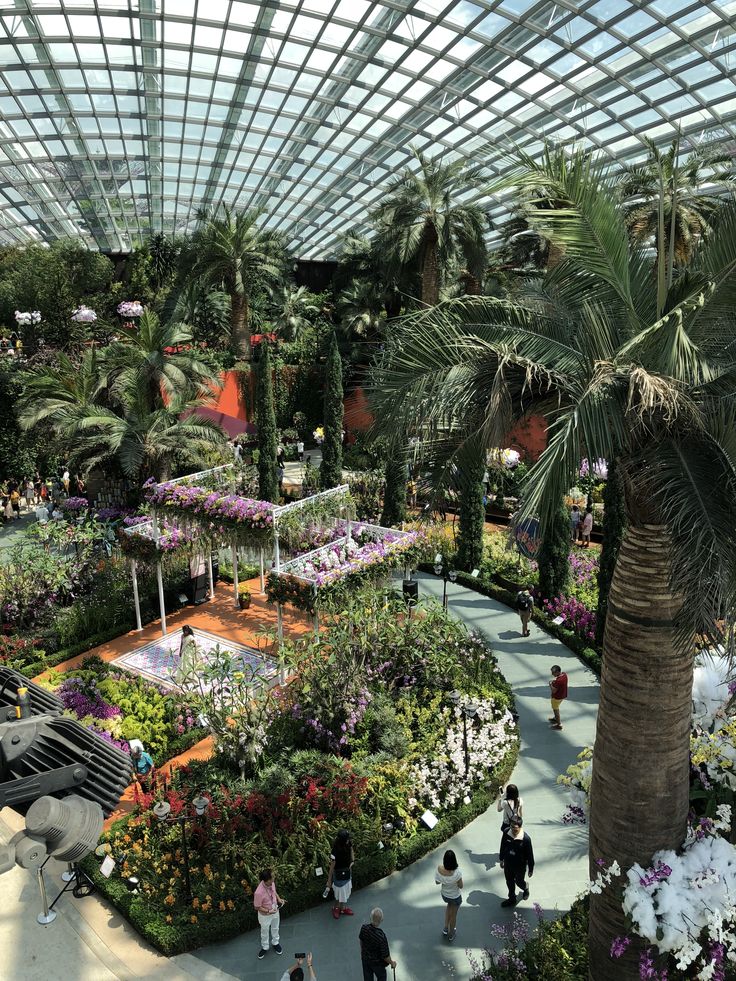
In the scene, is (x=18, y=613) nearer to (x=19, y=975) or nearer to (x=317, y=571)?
(x=317, y=571)

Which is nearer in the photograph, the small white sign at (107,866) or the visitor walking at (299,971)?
the visitor walking at (299,971)

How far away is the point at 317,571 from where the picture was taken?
10859 mm

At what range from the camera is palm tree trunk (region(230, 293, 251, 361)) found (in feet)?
93.0

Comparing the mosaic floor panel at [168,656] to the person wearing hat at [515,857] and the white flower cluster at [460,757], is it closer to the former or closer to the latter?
the white flower cluster at [460,757]

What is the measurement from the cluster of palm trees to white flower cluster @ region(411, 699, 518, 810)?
1189cm

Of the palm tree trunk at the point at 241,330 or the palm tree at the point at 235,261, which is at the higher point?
the palm tree at the point at 235,261

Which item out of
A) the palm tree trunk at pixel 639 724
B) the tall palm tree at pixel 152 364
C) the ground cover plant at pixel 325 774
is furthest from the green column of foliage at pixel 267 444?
the palm tree trunk at pixel 639 724

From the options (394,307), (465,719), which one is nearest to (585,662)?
(465,719)

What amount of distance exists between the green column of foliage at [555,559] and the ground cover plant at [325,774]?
3618 millimetres

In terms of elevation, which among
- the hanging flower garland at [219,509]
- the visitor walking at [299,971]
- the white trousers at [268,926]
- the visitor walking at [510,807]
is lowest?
the white trousers at [268,926]

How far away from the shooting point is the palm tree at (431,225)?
Answer: 19328 millimetres

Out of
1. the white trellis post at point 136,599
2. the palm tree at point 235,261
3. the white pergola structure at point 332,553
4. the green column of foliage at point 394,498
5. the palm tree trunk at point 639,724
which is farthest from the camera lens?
the palm tree at point 235,261

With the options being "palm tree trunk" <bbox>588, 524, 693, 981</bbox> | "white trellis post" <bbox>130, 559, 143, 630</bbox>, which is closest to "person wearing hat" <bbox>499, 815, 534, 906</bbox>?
"palm tree trunk" <bbox>588, 524, 693, 981</bbox>

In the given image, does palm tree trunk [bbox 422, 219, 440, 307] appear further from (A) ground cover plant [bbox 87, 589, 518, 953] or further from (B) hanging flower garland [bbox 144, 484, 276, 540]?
(A) ground cover plant [bbox 87, 589, 518, 953]
